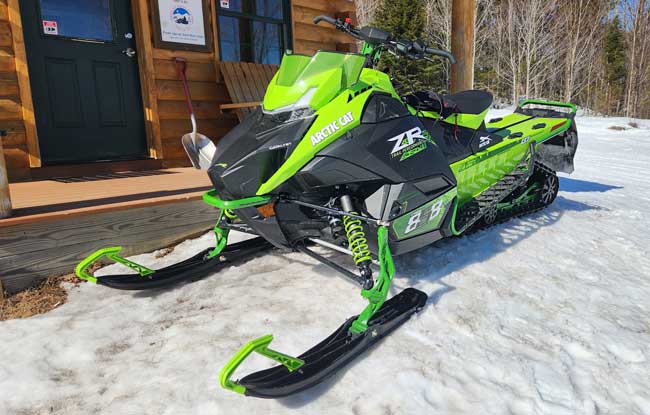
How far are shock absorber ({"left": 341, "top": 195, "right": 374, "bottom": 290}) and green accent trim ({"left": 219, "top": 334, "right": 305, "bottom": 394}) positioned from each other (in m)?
0.48

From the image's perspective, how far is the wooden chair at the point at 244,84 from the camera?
446cm

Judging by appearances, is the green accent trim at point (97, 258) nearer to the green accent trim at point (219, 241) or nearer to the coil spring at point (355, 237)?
the green accent trim at point (219, 241)

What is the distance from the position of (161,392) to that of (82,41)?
3538 mm

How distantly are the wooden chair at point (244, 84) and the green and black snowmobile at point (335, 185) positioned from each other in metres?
2.38

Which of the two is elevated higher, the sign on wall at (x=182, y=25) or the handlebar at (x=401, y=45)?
the sign on wall at (x=182, y=25)

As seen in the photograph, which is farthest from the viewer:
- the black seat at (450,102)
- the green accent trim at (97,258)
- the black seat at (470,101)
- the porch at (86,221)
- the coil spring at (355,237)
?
the black seat at (470,101)

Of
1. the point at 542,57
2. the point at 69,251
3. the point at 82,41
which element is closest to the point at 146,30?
the point at 82,41

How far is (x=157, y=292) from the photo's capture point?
7.47ft

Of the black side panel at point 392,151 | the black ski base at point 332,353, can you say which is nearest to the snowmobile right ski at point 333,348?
the black ski base at point 332,353

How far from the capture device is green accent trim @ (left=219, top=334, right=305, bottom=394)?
4.32 ft

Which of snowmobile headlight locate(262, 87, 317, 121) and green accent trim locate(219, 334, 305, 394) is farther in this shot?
snowmobile headlight locate(262, 87, 317, 121)

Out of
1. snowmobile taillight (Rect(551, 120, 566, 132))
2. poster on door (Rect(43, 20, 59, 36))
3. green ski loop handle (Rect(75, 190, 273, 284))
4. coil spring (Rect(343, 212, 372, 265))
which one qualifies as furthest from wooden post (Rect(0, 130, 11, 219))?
snowmobile taillight (Rect(551, 120, 566, 132))

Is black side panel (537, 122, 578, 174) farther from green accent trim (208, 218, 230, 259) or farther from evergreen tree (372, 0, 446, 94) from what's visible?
evergreen tree (372, 0, 446, 94)

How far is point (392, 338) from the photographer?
181cm
